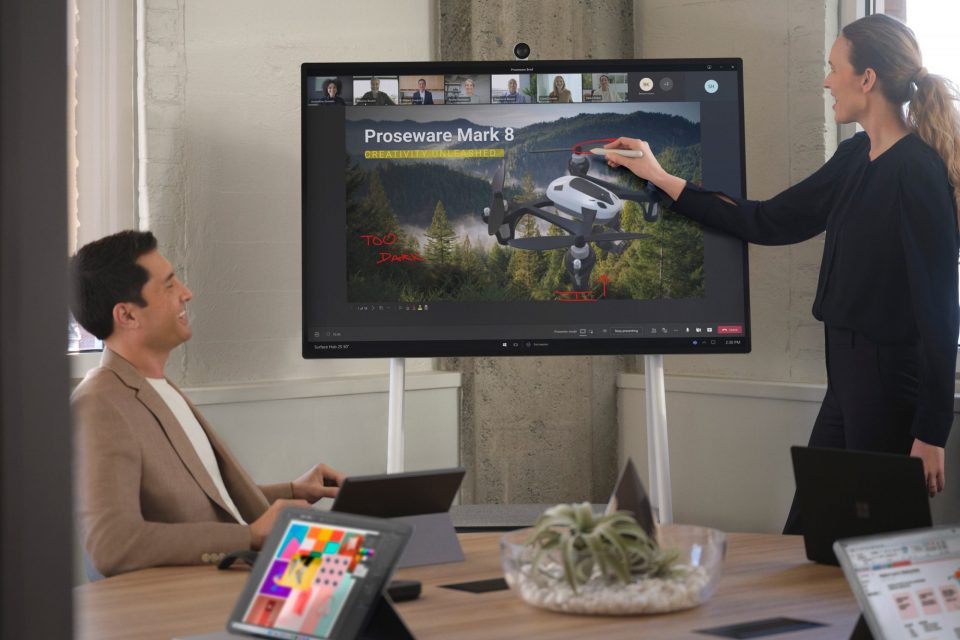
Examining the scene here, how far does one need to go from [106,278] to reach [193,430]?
421 millimetres

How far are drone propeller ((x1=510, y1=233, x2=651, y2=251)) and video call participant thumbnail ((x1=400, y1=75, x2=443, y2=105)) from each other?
505mm

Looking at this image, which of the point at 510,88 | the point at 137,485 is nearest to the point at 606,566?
the point at 137,485

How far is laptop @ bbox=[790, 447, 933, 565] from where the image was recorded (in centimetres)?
182

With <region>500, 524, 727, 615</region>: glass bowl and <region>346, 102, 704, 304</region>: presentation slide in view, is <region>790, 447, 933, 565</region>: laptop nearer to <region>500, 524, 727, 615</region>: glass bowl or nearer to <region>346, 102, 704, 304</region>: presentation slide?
<region>500, 524, 727, 615</region>: glass bowl

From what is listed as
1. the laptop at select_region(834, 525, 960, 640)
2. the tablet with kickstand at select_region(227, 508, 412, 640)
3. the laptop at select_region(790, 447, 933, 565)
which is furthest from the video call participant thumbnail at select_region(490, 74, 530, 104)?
the laptop at select_region(834, 525, 960, 640)

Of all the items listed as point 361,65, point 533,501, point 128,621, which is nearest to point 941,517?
point 533,501

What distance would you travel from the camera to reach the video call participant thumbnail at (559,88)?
340 cm

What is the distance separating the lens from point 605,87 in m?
3.39

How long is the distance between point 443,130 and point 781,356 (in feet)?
5.04

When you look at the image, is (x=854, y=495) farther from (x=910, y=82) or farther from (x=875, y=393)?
(x=910, y=82)

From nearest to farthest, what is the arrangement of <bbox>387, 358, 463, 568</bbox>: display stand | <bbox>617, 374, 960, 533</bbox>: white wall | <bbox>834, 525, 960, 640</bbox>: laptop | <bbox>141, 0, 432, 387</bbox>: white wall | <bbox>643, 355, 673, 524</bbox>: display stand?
1. <bbox>834, 525, 960, 640</bbox>: laptop
2. <bbox>387, 358, 463, 568</bbox>: display stand
3. <bbox>643, 355, 673, 524</bbox>: display stand
4. <bbox>141, 0, 432, 387</bbox>: white wall
5. <bbox>617, 374, 960, 533</bbox>: white wall

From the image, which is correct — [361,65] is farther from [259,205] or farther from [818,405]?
[818,405]

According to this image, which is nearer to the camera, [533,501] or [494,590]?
[494,590]

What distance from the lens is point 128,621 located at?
5.64 ft
